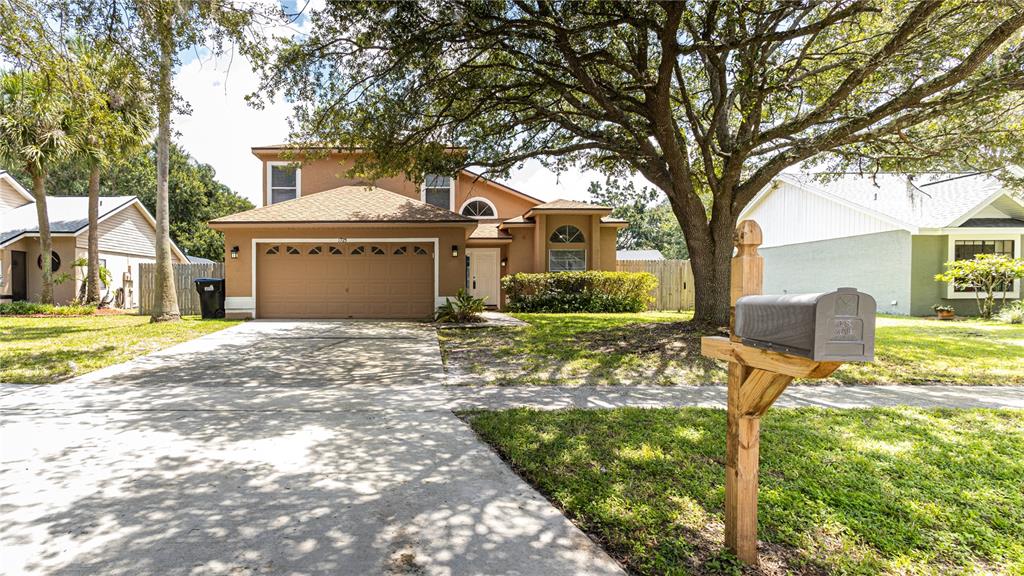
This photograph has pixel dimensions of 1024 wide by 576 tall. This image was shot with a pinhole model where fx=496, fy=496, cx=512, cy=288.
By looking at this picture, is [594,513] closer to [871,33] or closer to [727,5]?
[727,5]

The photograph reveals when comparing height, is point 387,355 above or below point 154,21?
below

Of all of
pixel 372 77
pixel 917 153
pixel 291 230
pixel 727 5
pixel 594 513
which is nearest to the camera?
pixel 594 513

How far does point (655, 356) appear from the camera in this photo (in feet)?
25.4

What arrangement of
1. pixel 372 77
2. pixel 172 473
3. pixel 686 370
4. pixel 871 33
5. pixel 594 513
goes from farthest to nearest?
pixel 871 33 → pixel 372 77 → pixel 686 370 → pixel 172 473 → pixel 594 513

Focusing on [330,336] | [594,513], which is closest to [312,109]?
[330,336]

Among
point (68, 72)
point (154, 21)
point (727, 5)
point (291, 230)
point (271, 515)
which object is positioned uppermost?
point (727, 5)

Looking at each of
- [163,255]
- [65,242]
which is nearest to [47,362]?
[163,255]

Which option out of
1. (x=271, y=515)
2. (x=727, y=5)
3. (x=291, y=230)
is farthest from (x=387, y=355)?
(x=727, y=5)

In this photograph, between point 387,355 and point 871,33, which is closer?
point 387,355

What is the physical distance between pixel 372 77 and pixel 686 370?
690cm

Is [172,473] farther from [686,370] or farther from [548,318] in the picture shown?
[548,318]

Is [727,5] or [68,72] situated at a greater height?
[727,5]

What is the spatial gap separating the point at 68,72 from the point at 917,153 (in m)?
14.4

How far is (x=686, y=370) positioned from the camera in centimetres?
686
